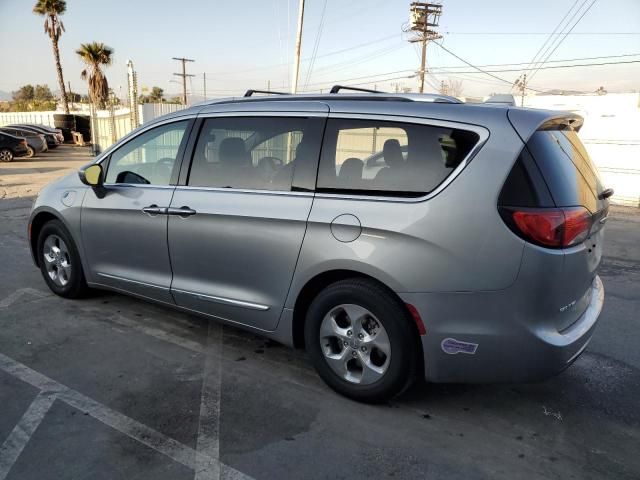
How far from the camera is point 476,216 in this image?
2.67 meters

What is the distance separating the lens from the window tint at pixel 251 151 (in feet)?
11.0

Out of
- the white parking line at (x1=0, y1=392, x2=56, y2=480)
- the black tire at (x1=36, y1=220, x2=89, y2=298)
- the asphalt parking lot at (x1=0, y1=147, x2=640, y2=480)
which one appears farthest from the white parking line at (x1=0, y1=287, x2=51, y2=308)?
the white parking line at (x1=0, y1=392, x2=56, y2=480)

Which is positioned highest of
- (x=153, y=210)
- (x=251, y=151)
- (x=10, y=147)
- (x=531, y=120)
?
(x=531, y=120)

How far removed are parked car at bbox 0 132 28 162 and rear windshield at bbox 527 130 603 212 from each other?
23.5m

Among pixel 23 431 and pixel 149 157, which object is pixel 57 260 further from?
pixel 23 431

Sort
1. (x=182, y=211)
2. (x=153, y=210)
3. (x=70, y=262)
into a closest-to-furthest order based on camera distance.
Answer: (x=182, y=211)
(x=153, y=210)
(x=70, y=262)

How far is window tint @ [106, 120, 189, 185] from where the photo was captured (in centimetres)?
400

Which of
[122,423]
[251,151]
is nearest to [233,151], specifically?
[251,151]

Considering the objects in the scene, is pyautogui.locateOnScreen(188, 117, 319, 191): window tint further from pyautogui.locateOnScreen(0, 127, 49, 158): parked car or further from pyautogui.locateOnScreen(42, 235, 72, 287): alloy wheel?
pyautogui.locateOnScreen(0, 127, 49, 158): parked car

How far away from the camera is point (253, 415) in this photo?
3023 millimetres

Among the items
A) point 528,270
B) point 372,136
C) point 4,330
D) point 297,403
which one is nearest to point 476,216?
point 528,270

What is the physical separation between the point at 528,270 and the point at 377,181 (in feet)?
3.14

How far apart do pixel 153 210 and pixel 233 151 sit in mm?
800

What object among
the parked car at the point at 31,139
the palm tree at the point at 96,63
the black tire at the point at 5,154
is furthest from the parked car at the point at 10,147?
the palm tree at the point at 96,63
